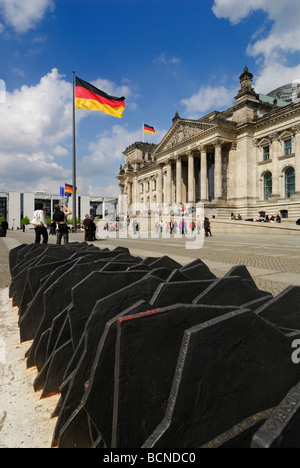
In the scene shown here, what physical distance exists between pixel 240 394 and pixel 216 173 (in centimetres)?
4271

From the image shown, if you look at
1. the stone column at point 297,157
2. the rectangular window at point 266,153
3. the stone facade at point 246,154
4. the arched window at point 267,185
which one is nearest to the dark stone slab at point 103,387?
the stone facade at point 246,154

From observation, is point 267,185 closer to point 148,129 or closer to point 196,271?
point 148,129

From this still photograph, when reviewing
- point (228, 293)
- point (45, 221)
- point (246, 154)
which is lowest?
point (228, 293)

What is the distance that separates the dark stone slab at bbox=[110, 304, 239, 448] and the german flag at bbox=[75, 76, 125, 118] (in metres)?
15.4

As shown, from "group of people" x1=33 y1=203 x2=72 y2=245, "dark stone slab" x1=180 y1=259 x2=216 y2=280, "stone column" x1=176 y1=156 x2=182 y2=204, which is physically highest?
"stone column" x1=176 y1=156 x2=182 y2=204

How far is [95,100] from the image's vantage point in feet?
47.9

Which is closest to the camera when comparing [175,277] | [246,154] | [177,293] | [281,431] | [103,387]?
[281,431]

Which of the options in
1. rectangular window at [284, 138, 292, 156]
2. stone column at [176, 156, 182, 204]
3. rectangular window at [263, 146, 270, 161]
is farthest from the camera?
stone column at [176, 156, 182, 204]

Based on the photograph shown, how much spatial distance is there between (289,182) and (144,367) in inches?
1608

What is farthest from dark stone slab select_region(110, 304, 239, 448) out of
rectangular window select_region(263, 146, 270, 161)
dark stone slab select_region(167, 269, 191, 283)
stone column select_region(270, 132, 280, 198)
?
rectangular window select_region(263, 146, 270, 161)

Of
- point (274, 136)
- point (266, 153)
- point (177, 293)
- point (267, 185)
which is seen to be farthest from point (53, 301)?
point (266, 153)

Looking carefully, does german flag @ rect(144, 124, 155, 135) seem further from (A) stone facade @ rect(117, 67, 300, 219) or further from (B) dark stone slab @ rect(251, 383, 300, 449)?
(B) dark stone slab @ rect(251, 383, 300, 449)

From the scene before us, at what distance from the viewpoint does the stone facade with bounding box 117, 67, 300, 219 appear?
117ft

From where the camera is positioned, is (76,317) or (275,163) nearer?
(76,317)
